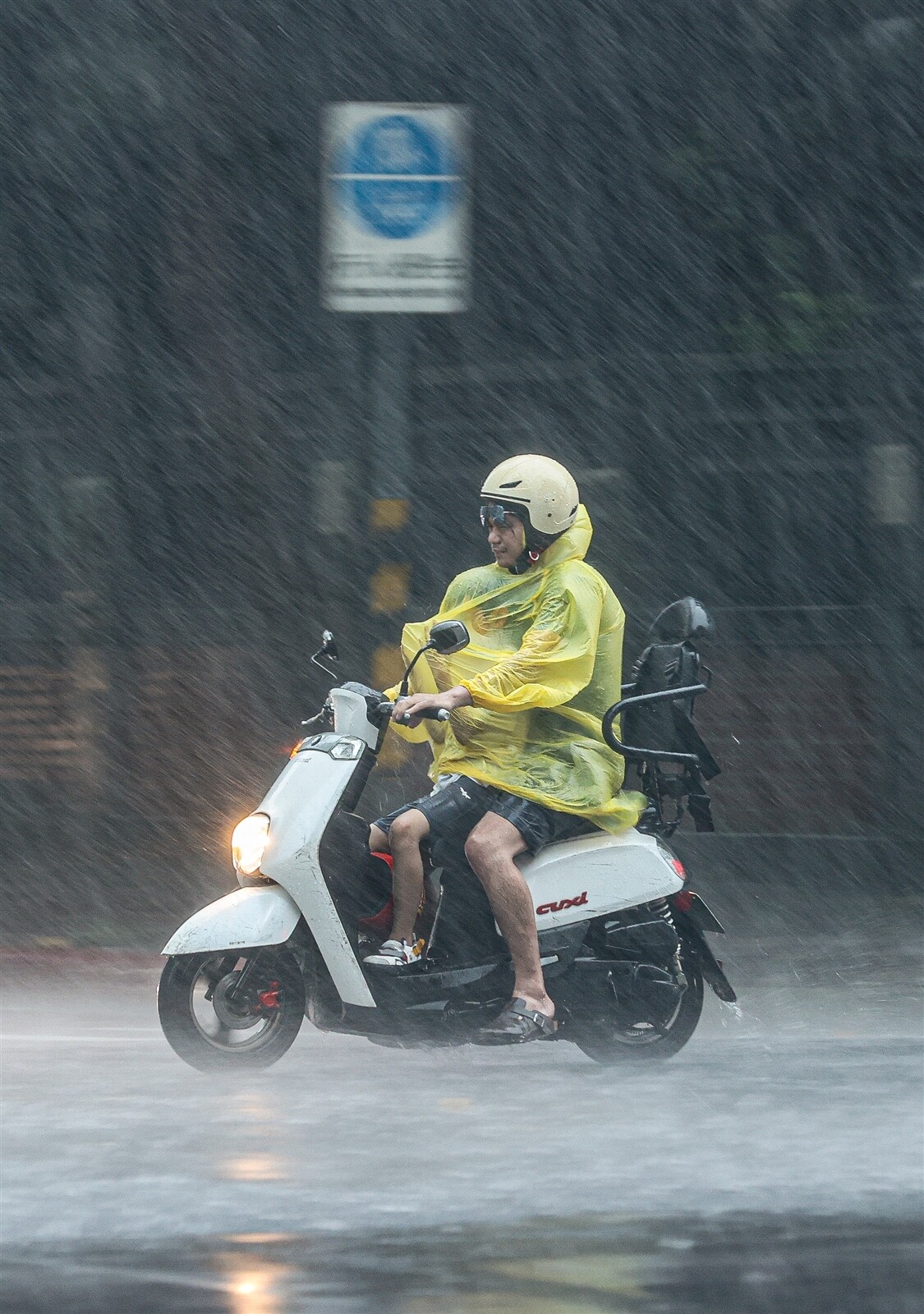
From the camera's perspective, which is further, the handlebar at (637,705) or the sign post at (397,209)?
the sign post at (397,209)

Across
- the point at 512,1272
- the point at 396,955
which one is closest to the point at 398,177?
the point at 396,955

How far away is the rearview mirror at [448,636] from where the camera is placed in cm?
561

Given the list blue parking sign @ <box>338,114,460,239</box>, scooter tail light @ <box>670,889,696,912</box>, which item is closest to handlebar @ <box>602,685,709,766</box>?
scooter tail light @ <box>670,889,696,912</box>

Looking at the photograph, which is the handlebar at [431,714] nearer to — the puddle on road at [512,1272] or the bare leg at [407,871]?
the bare leg at [407,871]

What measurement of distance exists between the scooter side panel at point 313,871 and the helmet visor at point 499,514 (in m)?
0.93

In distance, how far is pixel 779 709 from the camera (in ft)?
35.0

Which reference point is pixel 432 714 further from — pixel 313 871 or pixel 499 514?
pixel 499 514

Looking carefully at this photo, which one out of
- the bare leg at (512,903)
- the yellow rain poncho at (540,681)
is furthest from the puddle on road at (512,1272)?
the yellow rain poncho at (540,681)

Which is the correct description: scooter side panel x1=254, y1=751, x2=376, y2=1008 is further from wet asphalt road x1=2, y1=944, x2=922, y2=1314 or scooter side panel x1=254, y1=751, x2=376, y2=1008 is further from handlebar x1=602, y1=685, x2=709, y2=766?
handlebar x1=602, y1=685, x2=709, y2=766

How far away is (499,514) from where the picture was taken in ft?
20.1

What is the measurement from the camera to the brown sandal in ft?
19.0

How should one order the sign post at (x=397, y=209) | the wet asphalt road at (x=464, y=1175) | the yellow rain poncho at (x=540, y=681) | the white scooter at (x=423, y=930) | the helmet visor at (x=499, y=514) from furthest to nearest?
1. the sign post at (x=397, y=209)
2. the helmet visor at (x=499, y=514)
3. the yellow rain poncho at (x=540, y=681)
4. the white scooter at (x=423, y=930)
5. the wet asphalt road at (x=464, y=1175)

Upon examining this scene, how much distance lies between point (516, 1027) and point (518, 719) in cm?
93

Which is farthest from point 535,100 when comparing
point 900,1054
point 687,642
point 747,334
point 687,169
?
point 900,1054
